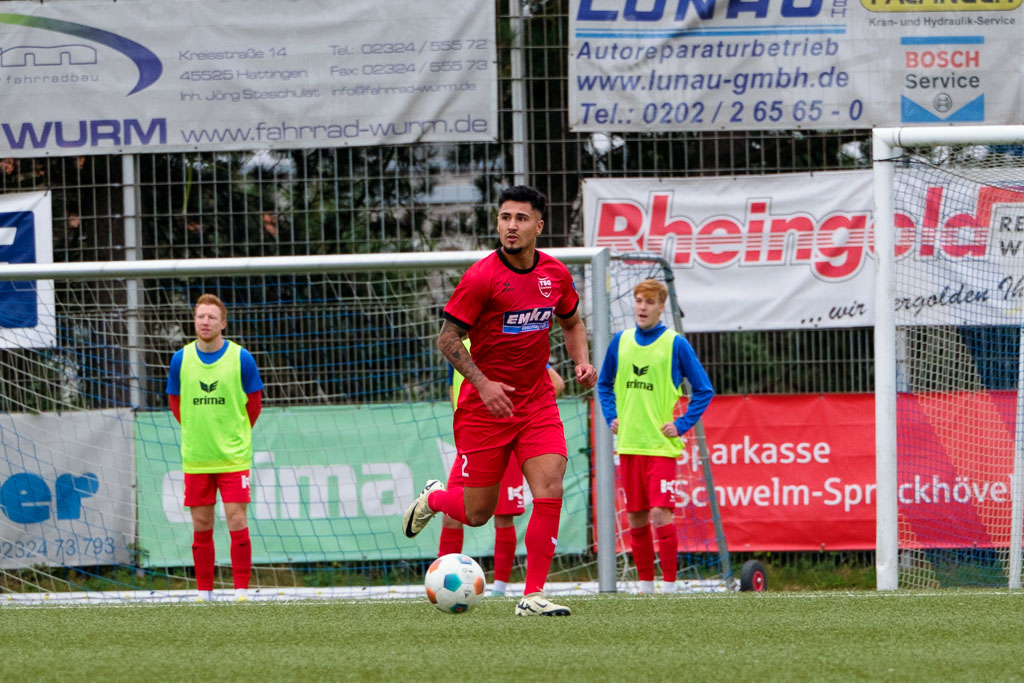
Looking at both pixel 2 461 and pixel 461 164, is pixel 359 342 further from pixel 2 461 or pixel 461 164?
pixel 2 461

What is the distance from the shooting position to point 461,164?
960 centimetres

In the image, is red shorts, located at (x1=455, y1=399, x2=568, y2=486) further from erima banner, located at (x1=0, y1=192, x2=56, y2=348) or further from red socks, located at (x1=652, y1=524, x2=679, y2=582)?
erima banner, located at (x1=0, y1=192, x2=56, y2=348)

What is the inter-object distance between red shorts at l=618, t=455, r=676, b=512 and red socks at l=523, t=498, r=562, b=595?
95.0 inches

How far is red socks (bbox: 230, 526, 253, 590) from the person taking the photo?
→ 772 cm

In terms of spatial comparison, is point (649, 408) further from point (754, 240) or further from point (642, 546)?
point (754, 240)

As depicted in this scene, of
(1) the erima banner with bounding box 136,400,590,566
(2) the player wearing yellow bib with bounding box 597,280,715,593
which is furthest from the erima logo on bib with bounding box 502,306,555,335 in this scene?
(1) the erima banner with bounding box 136,400,590,566

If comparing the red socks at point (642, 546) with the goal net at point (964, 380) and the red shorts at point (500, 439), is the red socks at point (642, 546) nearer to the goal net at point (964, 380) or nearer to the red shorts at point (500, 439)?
the goal net at point (964, 380)

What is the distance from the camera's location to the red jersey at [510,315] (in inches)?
202

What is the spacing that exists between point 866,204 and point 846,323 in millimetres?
893

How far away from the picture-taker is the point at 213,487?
303 inches

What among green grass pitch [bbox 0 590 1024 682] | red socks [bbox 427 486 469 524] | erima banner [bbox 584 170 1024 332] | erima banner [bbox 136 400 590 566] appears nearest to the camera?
green grass pitch [bbox 0 590 1024 682]

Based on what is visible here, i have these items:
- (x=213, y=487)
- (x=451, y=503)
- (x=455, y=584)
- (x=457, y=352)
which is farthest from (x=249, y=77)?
(x=455, y=584)

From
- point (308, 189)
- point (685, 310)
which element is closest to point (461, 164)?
point (308, 189)

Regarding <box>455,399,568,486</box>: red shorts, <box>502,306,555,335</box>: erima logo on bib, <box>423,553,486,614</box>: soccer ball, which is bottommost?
<box>423,553,486,614</box>: soccer ball
